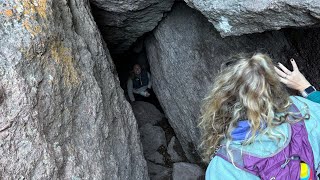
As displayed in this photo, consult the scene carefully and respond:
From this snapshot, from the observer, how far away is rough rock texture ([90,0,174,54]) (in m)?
4.21

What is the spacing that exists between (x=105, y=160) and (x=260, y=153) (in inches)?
59.0

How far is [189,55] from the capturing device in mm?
4910

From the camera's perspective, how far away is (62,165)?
263 cm

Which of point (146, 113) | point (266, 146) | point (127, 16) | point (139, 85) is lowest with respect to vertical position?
point (146, 113)

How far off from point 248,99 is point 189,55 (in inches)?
114

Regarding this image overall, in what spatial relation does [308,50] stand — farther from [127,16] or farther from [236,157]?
[236,157]

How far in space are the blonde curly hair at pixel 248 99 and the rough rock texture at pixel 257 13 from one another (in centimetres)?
100

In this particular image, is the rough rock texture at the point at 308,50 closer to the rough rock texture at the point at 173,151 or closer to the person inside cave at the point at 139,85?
the rough rock texture at the point at 173,151

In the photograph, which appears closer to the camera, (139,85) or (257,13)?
(257,13)

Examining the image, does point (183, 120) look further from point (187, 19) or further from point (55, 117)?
point (55, 117)

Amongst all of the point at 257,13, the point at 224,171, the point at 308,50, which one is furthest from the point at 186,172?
the point at 224,171

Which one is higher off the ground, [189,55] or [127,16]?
[127,16]

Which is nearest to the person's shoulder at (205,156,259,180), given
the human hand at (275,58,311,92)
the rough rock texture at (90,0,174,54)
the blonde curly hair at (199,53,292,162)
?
the blonde curly hair at (199,53,292,162)

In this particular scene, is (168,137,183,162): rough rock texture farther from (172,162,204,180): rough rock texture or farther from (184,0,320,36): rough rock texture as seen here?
(184,0,320,36): rough rock texture
